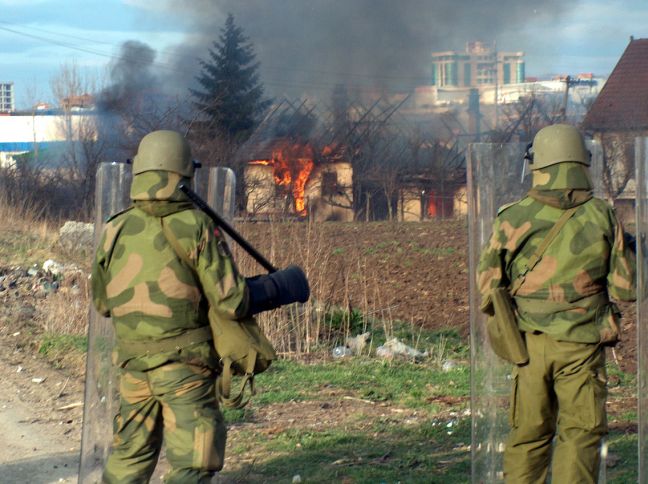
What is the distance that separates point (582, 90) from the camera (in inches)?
1828

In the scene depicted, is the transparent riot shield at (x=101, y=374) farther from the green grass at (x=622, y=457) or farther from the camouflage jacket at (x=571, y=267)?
the green grass at (x=622, y=457)

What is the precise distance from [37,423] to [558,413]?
12.1 feet

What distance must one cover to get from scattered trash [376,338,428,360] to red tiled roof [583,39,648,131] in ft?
76.6

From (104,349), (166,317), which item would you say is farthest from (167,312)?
(104,349)

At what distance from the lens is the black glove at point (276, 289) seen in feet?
13.0

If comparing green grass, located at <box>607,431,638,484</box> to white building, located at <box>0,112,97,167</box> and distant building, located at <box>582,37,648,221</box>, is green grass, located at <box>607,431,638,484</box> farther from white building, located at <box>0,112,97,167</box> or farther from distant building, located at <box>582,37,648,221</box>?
white building, located at <box>0,112,97,167</box>

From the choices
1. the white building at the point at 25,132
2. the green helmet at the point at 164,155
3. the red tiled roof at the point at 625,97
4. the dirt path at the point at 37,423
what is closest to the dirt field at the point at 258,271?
the dirt path at the point at 37,423

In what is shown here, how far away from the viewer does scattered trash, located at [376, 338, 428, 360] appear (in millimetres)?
8531

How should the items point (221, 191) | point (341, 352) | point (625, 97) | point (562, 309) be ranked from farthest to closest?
point (625, 97) → point (341, 352) → point (221, 191) → point (562, 309)

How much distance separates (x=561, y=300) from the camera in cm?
418

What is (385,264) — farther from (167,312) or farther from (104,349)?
(167,312)

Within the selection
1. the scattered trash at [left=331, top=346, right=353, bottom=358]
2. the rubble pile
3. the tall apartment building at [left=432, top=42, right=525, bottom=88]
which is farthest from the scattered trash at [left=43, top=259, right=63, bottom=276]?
the tall apartment building at [left=432, top=42, right=525, bottom=88]

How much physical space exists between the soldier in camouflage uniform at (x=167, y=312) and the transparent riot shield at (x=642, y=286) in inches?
59.7

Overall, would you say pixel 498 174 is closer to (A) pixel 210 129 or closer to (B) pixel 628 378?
(B) pixel 628 378
